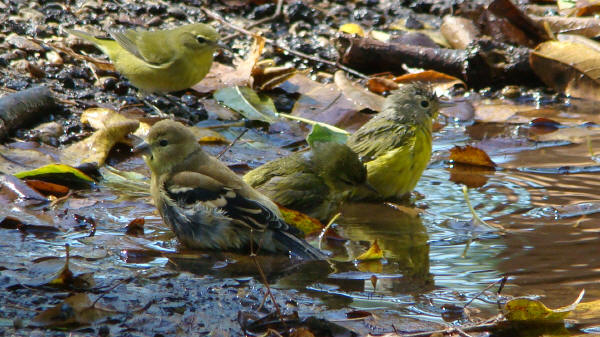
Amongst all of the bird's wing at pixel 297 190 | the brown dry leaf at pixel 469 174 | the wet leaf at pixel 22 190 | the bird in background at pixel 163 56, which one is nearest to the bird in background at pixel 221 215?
the bird's wing at pixel 297 190

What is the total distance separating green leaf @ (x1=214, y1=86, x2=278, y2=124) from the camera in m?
7.50

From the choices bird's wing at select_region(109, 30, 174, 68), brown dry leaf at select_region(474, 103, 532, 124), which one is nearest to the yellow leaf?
brown dry leaf at select_region(474, 103, 532, 124)

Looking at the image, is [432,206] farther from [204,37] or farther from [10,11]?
[10,11]

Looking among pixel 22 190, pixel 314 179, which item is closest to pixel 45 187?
pixel 22 190

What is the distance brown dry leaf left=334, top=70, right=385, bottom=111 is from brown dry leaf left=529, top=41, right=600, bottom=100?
168 centimetres

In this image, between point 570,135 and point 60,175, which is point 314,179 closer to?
point 60,175

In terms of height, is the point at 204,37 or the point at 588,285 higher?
the point at 204,37

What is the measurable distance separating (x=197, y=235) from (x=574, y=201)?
2.59 m

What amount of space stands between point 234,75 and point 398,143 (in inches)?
98.4

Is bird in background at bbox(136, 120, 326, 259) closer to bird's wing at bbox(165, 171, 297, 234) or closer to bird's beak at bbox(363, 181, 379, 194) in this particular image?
bird's wing at bbox(165, 171, 297, 234)

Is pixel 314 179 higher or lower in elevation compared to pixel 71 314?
lower

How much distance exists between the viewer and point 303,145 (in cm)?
723

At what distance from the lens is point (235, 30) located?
9406mm

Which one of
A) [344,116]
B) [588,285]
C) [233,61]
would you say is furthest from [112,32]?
[588,285]
